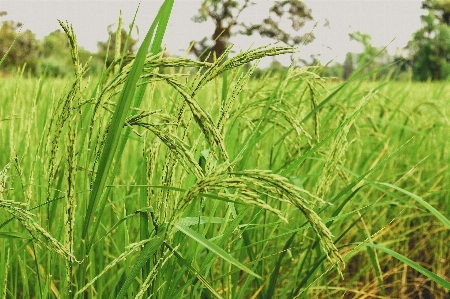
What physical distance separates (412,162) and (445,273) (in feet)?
2.12

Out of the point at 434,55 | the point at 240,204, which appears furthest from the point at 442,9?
the point at 240,204

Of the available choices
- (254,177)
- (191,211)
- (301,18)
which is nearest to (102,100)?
(254,177)

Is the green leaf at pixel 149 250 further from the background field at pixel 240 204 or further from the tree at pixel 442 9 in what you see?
the tree at pixel 442 9

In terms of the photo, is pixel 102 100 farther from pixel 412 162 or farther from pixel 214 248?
pixel 412 162

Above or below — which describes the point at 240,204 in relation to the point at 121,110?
below

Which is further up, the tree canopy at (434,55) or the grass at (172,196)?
the tree canopy at (434,55)

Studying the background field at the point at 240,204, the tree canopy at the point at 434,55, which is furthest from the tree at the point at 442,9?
the background field at the point at 240,204

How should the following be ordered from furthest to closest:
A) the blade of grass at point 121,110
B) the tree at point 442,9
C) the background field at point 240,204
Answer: the tree at point 442,9, the background field at point 240,204, the blade of grass at point 121,110

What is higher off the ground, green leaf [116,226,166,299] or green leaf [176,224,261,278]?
green leaf [176,224,261,278]

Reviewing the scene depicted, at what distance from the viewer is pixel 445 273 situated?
76.1 inches

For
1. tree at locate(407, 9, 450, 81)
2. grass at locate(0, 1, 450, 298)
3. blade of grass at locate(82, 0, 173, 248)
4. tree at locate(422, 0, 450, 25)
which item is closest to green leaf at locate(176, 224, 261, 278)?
grass at locate(0, 1, 450, 298)

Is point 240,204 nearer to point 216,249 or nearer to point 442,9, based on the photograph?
point 216,249

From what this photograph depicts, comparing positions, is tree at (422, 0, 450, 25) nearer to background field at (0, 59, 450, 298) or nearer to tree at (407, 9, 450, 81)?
tree at (407, 9, 450, 81)

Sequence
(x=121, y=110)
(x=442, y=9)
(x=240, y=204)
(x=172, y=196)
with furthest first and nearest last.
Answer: (x=442, y=9) → (x=240, y=204) → (x=172, y=196) → (x=121, y=110)
